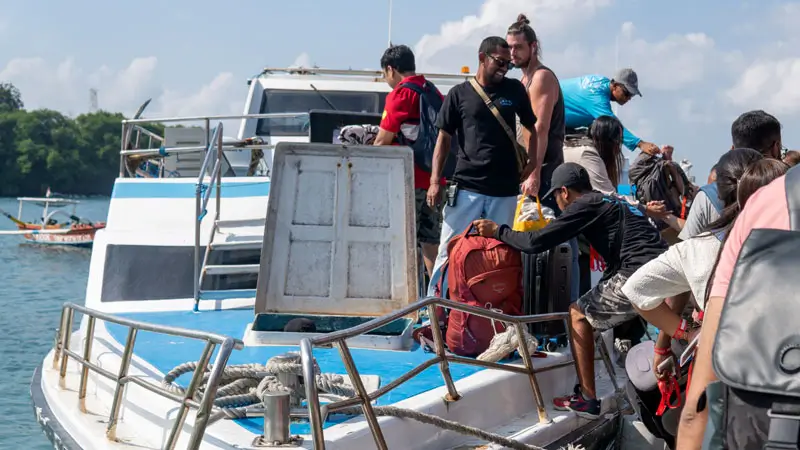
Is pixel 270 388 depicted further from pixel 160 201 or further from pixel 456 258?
pixel 160 201

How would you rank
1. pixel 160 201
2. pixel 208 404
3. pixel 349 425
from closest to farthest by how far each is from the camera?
pixel 208 404 → pixel 349 425 → pixel 160 201

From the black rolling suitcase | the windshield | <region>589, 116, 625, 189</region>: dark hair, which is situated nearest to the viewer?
the black rolling suitcase

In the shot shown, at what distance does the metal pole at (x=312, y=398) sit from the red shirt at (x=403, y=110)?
3.39 m

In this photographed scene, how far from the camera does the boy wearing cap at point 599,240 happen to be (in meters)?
4.70

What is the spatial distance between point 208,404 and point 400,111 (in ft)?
11.6

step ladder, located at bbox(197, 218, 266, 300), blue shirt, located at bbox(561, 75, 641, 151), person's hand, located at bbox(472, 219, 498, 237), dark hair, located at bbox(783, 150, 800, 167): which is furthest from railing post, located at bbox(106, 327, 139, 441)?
blue shirt, located at bbox(561, 75, 641, 151)

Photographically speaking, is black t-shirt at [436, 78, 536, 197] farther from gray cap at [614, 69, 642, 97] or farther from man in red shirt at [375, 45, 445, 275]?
gray cap at [614, 69, 642, 97]

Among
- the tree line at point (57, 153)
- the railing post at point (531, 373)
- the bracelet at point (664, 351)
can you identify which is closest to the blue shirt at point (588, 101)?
the railing post at point (531, 373)

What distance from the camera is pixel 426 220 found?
6777 millimetres

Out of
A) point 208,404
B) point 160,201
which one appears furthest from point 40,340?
point 208,404

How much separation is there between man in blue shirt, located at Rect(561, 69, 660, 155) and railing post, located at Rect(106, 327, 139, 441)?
14.3ft

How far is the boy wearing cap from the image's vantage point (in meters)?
4.70

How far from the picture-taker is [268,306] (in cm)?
609

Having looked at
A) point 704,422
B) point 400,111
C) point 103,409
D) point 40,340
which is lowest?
point 40,340
